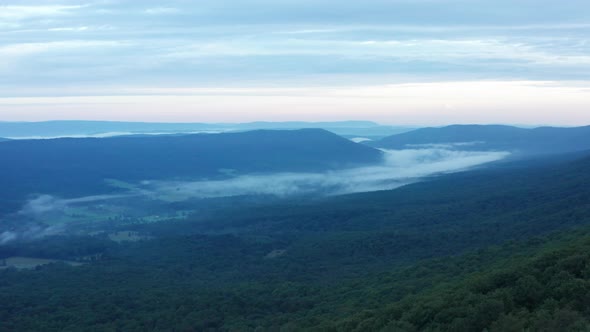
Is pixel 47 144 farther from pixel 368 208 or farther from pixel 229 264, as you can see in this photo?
pixel 229 264

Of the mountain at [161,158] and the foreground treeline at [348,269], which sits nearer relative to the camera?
the foreground treeline at [348,269]

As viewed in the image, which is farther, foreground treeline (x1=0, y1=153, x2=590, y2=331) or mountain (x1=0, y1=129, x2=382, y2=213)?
mountain (x1=0, y1=129, x2=382, y2=213)

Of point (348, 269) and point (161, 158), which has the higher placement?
point (161, 158)

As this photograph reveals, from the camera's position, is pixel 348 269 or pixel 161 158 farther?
pixel 161 158

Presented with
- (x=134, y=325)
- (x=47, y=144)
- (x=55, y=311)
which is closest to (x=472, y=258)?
(x=134, y=325)
